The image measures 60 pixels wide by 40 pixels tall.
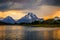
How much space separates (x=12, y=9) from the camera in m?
18.5

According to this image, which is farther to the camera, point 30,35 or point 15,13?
point 15,13

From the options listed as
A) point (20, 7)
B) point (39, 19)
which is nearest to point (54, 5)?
point (39, 19)

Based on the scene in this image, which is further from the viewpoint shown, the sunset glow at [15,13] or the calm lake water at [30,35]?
the sunset glow at [15,13]

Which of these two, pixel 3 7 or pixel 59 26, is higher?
pixel 3 7

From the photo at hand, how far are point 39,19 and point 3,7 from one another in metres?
3.29

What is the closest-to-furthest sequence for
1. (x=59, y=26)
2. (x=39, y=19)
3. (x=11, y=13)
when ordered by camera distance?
(x=39, y=19) < (x=11, y=13) < (x=59, y=26)

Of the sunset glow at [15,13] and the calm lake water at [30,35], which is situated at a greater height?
the sunset glow at [15,13]

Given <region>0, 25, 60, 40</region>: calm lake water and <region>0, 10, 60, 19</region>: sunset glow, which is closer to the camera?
<region>0, 25, 60, 40</region>: calm lake water

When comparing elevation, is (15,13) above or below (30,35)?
above

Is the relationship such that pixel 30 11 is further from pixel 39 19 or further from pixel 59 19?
pixel 59 19

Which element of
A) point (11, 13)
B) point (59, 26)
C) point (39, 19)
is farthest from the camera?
point (59, 26)

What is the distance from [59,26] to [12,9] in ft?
15.6

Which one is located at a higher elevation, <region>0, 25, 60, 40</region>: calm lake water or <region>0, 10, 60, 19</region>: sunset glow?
<region>0, 10, 60, 19</region>: sunset glow

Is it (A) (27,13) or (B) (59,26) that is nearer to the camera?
(A) (27,13)
